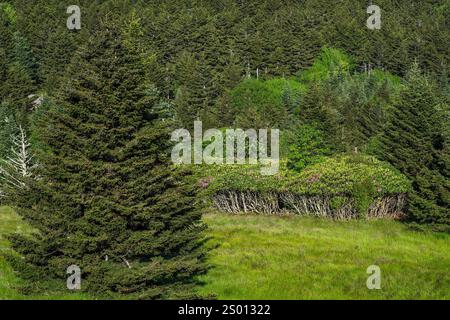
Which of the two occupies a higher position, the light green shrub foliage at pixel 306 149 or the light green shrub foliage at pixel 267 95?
the light green shrub foliage at pixel 267 95

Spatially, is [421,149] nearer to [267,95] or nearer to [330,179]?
[330,179]

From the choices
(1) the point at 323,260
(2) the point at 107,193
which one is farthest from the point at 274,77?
(2) the point at 107,193

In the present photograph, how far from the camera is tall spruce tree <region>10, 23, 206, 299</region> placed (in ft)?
43.5

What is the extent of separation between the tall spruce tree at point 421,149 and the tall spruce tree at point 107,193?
18.8m

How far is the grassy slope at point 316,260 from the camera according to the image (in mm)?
15047

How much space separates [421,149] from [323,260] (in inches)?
637

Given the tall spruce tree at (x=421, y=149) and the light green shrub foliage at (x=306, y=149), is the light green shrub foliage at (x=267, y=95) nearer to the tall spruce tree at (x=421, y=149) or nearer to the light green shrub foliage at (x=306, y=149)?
the light green shrub foliage at (x=306, y=149)

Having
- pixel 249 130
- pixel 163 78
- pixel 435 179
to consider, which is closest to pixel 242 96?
pixel 163 78

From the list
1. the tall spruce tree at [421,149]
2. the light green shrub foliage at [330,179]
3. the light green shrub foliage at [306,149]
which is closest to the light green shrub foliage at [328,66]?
the light green shrub foliage at [306,149]

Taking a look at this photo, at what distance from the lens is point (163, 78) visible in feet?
288

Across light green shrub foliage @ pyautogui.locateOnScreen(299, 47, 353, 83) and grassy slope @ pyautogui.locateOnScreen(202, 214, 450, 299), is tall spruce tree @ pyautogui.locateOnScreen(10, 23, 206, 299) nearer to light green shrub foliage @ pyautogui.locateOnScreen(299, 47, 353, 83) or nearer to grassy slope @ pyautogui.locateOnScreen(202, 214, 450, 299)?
grassy slope @ pyautogui.locateOnScreen(202, 214, 450, 299)

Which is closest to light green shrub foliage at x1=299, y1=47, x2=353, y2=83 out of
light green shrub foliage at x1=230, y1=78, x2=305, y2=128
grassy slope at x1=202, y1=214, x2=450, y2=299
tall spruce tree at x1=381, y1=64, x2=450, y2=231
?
light green shrub foliage at x1=230, y1=78, x2=305, y2=128
